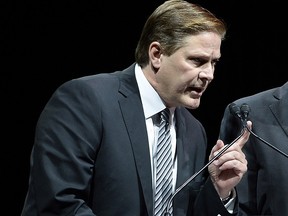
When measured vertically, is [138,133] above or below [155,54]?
below

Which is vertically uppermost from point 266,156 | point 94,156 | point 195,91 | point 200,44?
point 200,44

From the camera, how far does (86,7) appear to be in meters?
2.81

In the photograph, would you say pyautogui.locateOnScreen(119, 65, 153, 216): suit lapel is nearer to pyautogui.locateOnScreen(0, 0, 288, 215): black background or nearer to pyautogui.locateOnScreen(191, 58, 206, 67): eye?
pyautogui.locateOnScreen(191, 58, 206, 67): eye

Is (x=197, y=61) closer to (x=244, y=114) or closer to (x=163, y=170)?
(x=244, y=114)

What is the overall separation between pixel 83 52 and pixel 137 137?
0.83m

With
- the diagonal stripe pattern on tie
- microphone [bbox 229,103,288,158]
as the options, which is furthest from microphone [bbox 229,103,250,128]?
the diagonal stripe pattern on tie

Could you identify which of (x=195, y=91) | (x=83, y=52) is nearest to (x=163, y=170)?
(x=195, y=91)

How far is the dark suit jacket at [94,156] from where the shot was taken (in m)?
1.96

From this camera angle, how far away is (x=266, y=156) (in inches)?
90.0

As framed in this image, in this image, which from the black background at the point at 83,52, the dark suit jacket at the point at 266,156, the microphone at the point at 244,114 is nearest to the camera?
the microphone at the point at 244,114

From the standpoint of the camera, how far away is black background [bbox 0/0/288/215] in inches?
109

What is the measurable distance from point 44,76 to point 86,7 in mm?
308

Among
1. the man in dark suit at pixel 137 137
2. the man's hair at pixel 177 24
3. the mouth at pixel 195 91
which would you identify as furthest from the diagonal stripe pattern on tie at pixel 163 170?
the man's hair at pixel 177 24

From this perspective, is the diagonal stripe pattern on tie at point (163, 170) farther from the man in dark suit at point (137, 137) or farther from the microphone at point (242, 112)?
the microphone at point (242, 112)
